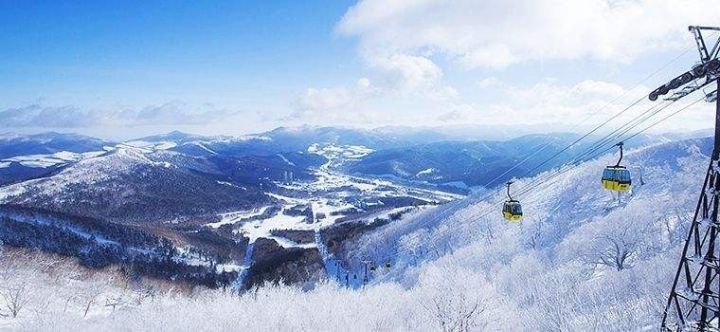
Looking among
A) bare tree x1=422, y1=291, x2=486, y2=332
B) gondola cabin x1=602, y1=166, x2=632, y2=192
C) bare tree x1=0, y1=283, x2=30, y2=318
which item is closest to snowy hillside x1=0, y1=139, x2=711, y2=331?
bare tree x1=422, y1=291, x2=486, y2=332

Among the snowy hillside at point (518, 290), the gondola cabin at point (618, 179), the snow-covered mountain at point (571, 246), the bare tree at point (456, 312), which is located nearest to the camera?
the gondola cabin at point (618, 179)

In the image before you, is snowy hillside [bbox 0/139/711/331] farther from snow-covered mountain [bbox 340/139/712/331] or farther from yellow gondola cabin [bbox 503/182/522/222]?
yellow gondola cabin [bbox 503/182/522/222]

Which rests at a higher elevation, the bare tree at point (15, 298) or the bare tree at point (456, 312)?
the bare tree at point (15, 298)

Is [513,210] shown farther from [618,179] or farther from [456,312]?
[456,312]

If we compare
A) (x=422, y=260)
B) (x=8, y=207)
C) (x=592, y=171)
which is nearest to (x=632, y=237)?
(x=422, y=260)

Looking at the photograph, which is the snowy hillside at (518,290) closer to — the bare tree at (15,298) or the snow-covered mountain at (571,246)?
the snow-covered mountain at (571,246)

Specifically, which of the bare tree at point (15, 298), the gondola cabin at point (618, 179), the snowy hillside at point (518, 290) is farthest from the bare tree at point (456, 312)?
the bare tree at point (15, 298)

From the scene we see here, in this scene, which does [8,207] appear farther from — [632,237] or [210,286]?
[632,237]

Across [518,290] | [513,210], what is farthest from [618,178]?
[518,290]

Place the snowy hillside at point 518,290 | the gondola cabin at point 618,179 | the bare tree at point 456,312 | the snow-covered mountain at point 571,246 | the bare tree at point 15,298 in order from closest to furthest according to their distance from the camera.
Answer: the gondola cabin at point 618,179
the snow-covered mountain at point 571,246
the snowy hillside at point 518,290
the bare tree at point 456,312
the bare tree at point 15,298
